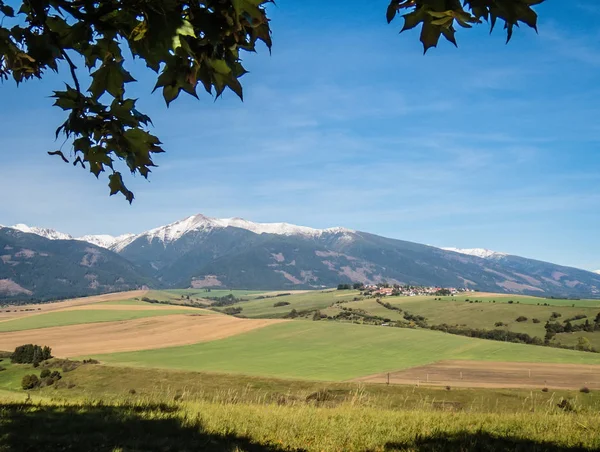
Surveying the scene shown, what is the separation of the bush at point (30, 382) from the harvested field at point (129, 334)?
17.2 meters

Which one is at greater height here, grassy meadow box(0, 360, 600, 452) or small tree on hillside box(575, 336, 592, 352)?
grassy meadow box(0, 360, 600, 452)

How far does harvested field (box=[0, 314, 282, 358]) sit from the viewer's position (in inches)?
3489

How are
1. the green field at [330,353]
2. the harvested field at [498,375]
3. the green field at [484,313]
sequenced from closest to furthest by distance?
the harvested field at [498,375] → the green field at [330,353] → the green field at [484,313]

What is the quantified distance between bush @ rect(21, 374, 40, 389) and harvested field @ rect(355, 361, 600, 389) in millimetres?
43809

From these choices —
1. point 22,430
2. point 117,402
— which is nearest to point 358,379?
point 117,402

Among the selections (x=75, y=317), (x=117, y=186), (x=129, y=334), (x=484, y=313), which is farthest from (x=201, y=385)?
(x=484, y=313)

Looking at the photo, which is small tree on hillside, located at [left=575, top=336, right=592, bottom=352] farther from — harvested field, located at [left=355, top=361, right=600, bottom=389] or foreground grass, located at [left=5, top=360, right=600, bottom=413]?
foreground grass, located at [left=5, top=360, right=600, bottom=413]

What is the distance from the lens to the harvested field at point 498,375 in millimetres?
53441

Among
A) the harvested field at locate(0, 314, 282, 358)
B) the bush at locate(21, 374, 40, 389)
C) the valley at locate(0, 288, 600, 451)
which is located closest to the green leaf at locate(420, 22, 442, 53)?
the valley at locate(0, 288, 600, 451)

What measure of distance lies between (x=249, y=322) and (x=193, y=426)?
11502 centimetres

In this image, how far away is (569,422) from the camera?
8.34m

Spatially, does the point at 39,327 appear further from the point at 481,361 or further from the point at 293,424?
the point at 293,424

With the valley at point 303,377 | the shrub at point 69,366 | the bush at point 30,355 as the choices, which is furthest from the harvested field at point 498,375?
the bush at point 30,355

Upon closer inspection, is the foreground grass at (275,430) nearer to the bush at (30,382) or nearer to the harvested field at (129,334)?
the bush at (30,382)
